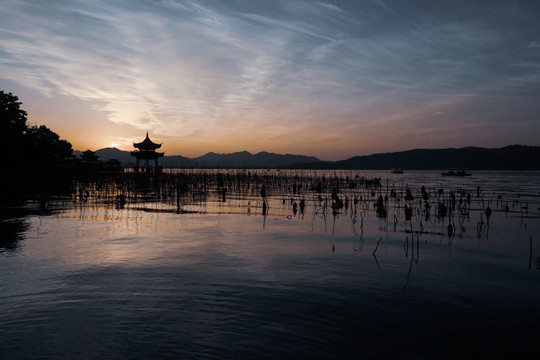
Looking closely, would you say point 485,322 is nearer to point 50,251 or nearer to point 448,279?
point 448,279

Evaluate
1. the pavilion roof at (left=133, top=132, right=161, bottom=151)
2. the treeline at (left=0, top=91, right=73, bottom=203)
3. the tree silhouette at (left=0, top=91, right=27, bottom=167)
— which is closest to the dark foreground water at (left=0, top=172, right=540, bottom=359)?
the treeline at (left=0, top=91, right=73, bottom=203)

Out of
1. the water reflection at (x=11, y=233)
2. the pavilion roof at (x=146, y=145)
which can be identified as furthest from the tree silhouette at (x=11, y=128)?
the water reflection at (x=11, y=233)

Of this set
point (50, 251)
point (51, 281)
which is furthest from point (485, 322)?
point (50, 251)

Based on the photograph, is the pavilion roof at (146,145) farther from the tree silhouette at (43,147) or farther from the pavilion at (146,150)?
the tree silhouette at (43,147)

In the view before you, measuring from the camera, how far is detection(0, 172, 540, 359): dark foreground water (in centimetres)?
524

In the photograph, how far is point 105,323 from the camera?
18.9 feet

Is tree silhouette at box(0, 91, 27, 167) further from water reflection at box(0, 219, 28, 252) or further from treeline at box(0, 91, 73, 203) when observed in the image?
water reflection at box(0, 219, 28, 252)

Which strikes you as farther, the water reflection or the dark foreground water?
the water reflection

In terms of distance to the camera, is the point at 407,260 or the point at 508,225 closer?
the point at 407,260

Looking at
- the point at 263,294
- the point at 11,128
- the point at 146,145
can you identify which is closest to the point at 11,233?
the point at 263,294

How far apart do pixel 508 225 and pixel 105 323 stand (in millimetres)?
17201

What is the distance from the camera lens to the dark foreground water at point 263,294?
17.2ft

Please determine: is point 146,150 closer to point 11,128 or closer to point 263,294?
point 11,128

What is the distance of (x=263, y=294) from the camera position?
7219 millimetres
